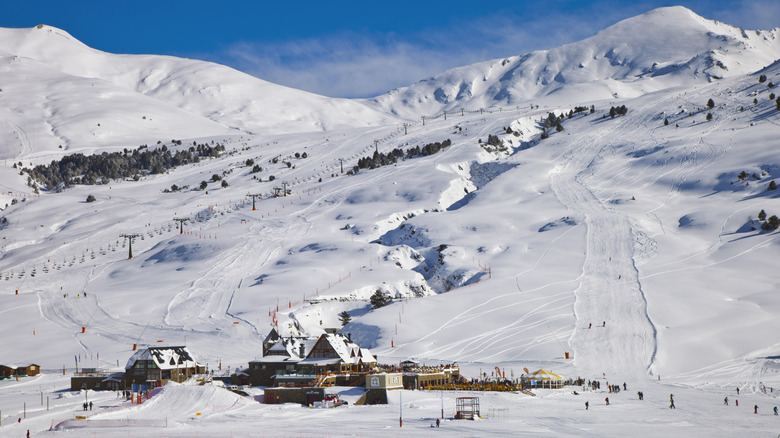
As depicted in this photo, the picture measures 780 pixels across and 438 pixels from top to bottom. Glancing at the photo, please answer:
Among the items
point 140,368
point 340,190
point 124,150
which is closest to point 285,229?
point 340,190

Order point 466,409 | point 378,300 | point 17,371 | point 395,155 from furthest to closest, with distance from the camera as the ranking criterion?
point 395,155 → point 378,300 → point 17,371 → point 466,409

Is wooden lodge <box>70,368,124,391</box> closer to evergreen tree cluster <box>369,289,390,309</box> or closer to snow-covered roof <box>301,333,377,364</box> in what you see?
snow-covered roof <box>301,333,377,364</box>

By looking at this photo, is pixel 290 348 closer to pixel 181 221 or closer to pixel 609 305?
pixel 609 305

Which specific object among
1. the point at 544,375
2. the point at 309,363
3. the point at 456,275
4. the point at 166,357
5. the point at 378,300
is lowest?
the point at 544,375

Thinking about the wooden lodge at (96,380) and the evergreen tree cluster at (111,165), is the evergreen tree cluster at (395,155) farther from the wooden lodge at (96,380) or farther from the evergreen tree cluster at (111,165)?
the wooden lodge at (96,380)

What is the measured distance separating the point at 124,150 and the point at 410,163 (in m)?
64.7

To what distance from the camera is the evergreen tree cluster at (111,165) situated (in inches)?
5236

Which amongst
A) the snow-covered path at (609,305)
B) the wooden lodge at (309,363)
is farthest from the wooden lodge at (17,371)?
the snow-covered path at (609,305)

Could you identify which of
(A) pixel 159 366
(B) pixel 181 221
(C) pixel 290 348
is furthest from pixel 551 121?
(A) pixel 159 366

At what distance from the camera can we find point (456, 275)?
244ft

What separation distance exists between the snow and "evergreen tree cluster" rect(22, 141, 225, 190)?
423 cm

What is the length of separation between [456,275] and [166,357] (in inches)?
1185

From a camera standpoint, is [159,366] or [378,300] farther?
[378,300]

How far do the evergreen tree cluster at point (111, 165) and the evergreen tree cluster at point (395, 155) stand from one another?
1539 inches
